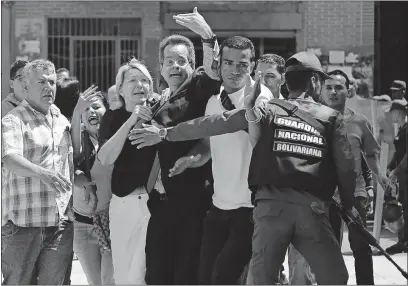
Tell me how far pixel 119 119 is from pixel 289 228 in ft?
5.03

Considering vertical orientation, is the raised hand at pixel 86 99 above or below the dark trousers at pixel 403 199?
above

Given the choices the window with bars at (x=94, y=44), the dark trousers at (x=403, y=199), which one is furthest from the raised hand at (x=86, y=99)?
the window with bars at (x=94, y=44)

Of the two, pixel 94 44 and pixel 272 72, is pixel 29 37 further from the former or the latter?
pixel 272 72

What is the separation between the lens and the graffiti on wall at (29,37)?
48.0 ft

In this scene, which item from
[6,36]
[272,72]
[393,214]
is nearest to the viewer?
[272,72]

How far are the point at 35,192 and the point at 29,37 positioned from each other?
9.57 meters

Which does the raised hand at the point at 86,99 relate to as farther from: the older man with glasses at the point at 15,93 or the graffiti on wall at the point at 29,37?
the graffiti on wall at the point at 29,37

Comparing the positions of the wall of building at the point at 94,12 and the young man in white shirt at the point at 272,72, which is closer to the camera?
the young man in white shirt at the point at 272,72

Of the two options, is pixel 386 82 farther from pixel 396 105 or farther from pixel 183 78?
pixel 183 78

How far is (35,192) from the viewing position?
5.55 m

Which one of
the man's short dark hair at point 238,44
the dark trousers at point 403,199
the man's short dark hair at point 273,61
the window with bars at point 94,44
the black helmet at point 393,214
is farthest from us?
the window with bars at point 94,44

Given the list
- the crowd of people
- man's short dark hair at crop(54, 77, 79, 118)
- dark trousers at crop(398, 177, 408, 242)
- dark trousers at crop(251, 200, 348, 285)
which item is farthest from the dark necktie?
dark trousers at crop(398, 177, 408, 242)

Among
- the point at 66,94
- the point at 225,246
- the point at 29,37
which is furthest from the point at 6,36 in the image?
the point at 225,246

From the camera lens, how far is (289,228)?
15.5ft
